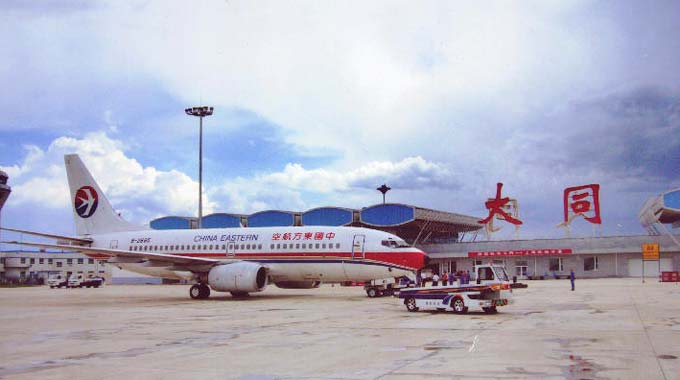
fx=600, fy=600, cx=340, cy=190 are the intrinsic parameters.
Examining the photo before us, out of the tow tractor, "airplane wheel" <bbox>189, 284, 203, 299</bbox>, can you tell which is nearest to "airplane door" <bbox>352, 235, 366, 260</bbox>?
the tow tractor

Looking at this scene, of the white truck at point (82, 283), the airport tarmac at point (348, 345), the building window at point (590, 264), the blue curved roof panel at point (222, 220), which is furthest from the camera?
the blue curved roof panel at point (222, 220)

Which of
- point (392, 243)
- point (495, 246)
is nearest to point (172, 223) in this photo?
point (495, 246)

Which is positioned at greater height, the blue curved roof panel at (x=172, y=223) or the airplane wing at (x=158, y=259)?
the blue curved roof panel at (x=172, y=223)

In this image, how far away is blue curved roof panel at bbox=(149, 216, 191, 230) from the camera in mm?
88750

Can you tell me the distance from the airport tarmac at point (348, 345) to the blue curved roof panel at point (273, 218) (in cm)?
5878

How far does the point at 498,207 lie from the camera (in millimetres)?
73500

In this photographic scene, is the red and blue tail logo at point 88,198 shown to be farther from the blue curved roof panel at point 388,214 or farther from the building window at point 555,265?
the building window at point 555,265

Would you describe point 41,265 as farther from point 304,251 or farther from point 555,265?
point 304,251

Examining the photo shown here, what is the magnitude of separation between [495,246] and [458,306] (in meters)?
52.6

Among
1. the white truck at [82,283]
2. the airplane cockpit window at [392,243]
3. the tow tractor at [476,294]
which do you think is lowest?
the white truck at [82,283]

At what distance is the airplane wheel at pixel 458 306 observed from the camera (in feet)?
75.8

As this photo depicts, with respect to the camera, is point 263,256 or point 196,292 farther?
point 196,292

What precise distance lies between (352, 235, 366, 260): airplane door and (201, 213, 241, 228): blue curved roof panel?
55062 millimetres

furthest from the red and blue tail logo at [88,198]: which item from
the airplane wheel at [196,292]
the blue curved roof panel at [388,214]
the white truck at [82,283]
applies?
the blue curved roof panel at [388,214]
